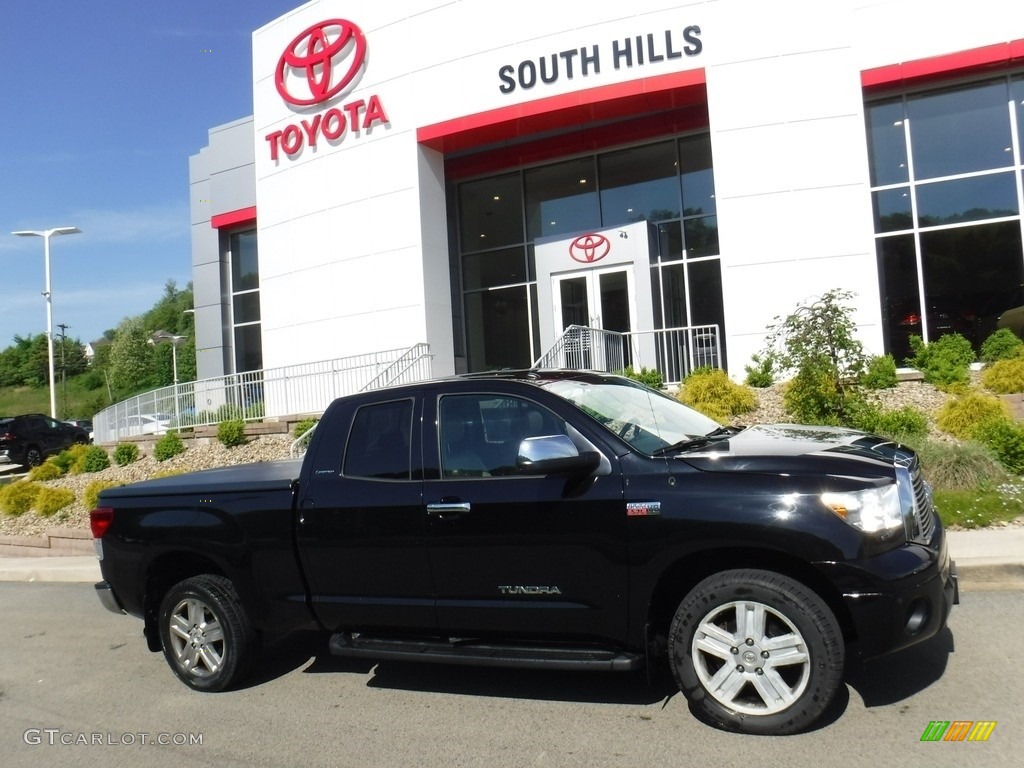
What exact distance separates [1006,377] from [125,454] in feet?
54.5

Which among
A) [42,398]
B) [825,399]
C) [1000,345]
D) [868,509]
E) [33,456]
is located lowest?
[868,509]

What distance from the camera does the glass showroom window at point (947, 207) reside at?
1519 cm

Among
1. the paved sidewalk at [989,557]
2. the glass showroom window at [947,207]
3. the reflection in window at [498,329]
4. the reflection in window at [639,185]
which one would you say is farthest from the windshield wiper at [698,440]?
the reflection in window at [498,329]

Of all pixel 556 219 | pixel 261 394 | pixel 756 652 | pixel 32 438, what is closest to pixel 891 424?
pixel 756 652

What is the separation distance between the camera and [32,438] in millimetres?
26859

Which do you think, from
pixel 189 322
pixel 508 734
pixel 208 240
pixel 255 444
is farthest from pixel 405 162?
pixel 189 322

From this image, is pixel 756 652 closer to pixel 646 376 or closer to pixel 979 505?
pixel 979 505

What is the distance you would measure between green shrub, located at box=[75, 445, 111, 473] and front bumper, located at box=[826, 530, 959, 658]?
1758cm

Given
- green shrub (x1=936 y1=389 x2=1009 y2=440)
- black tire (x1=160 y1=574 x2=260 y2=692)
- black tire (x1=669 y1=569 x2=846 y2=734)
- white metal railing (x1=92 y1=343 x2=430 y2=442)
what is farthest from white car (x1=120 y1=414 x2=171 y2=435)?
black tire (x1=669 y1=569 x2=846 y2=734)

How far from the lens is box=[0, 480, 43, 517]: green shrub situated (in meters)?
14.8

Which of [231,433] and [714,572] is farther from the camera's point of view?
[231,433]

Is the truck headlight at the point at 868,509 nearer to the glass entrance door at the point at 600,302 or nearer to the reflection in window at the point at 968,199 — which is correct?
the glass entrance door at the point at 600,302

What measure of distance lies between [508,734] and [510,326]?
16.6 meters

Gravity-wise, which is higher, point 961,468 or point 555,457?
point 555,457
